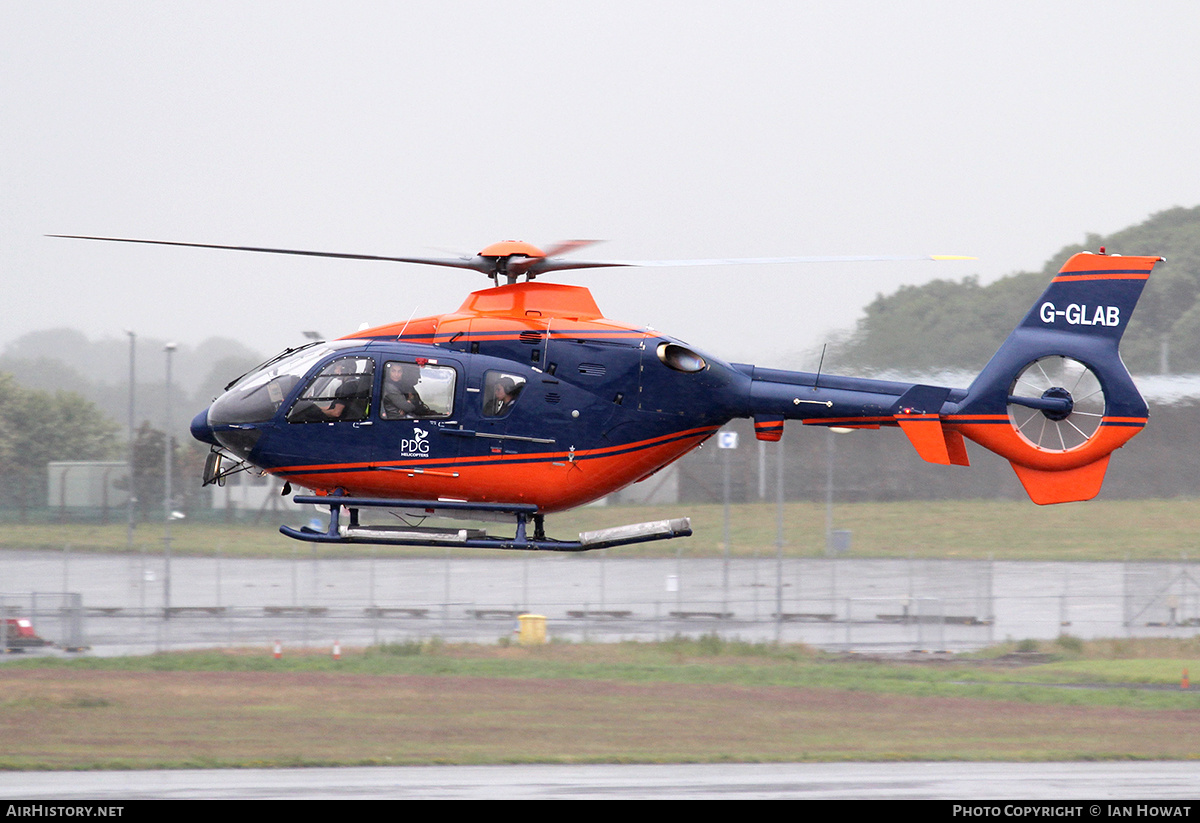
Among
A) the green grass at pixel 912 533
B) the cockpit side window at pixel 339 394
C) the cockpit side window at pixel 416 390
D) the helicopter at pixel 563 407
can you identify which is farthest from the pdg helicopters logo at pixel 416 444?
the green grass at pixel 912 533

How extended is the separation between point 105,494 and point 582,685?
103ft

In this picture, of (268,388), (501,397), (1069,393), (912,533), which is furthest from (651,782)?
(912,533)

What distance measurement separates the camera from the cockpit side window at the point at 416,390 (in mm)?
12742

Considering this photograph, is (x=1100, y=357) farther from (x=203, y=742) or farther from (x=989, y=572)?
(x=989, y=572)

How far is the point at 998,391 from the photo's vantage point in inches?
508

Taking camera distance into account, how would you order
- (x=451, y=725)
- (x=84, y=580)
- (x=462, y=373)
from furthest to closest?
1. (x=84, y=580)
2. (x=451, y=725)
3. (x=462, y=373)

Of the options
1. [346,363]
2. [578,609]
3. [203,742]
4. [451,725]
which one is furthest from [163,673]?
[346,363]

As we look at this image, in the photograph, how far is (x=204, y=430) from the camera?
13227 mm

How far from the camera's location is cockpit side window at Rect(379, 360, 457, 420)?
12.7 meters

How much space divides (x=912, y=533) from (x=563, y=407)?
38.8 meters

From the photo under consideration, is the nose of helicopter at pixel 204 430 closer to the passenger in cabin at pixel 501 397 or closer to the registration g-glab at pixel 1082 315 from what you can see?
the passenger in cabin at pixel 501 397

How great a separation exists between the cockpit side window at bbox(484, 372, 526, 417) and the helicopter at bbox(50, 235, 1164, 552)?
0.05 feet

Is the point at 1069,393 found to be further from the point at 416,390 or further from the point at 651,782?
the point at 651,782

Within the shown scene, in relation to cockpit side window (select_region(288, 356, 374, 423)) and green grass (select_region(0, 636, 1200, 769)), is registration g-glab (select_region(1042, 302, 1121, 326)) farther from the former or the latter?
green grass (select_region(0, 636, 1200, 769))
